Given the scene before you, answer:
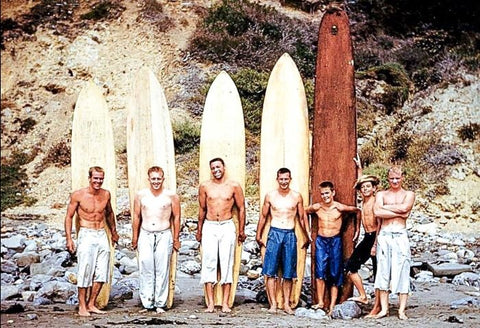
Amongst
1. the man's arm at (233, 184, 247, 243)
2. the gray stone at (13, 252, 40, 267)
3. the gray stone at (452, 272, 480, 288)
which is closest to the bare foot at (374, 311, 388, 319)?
the man's arm at (233, 184, 247, 243)

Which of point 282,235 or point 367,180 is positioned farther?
point 282,235

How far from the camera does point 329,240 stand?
4.56 m

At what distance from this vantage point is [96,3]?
47.1ft

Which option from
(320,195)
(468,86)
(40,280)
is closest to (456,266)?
(320,195)

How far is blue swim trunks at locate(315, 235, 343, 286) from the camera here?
4.56 m

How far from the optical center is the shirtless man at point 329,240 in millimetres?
4559

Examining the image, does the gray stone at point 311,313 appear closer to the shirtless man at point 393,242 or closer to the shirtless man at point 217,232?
the shirtless man at point 393,242

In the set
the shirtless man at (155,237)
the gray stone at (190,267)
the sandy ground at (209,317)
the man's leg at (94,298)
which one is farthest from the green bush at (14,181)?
the shirtless man at (155,237)

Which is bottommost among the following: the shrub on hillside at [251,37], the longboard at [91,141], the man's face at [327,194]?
the man's face at [327,194]

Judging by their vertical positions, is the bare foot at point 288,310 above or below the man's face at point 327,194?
below

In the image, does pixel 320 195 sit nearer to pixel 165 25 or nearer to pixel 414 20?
pixel 165 25

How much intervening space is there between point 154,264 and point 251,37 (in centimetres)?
1011

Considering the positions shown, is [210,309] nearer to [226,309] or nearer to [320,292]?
[226,309]

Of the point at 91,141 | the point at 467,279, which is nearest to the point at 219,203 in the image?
the point at 91,141
